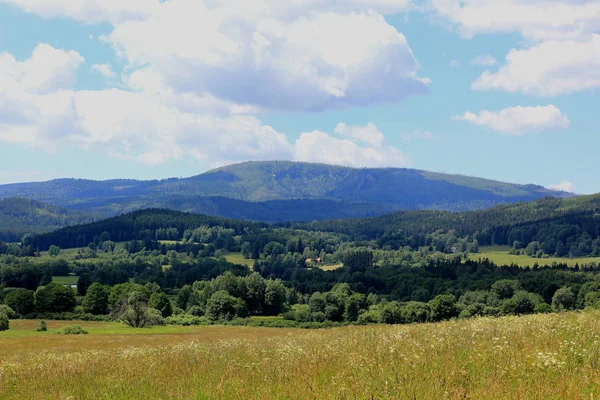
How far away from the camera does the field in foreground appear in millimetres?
11648

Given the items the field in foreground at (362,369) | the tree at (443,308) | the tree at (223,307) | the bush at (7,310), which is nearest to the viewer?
the field in foreground at (362,369)

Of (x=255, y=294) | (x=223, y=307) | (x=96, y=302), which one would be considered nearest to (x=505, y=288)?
(x=255, y=294)

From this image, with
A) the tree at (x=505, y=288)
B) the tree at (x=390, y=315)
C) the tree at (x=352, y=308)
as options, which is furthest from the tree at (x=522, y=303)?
the tree at (x=352, y=308)

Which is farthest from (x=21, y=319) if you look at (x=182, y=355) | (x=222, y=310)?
(x=182, y=355)

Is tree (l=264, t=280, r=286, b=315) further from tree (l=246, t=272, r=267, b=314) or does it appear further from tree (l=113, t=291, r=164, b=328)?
tree (l=113, t=291, r=164, b=328)

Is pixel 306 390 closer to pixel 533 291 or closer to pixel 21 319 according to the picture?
pixel 21 319

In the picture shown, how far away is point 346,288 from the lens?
138m

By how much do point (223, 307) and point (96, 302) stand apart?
26281mm

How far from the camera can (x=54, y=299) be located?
115 m

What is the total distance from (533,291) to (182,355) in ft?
423

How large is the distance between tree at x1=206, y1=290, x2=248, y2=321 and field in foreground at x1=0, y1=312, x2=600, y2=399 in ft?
322

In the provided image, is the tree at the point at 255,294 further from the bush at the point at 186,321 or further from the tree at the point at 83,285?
the tree at the point at 83,285

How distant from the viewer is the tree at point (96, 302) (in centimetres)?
11756

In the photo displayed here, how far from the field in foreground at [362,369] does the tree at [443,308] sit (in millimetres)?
96925
